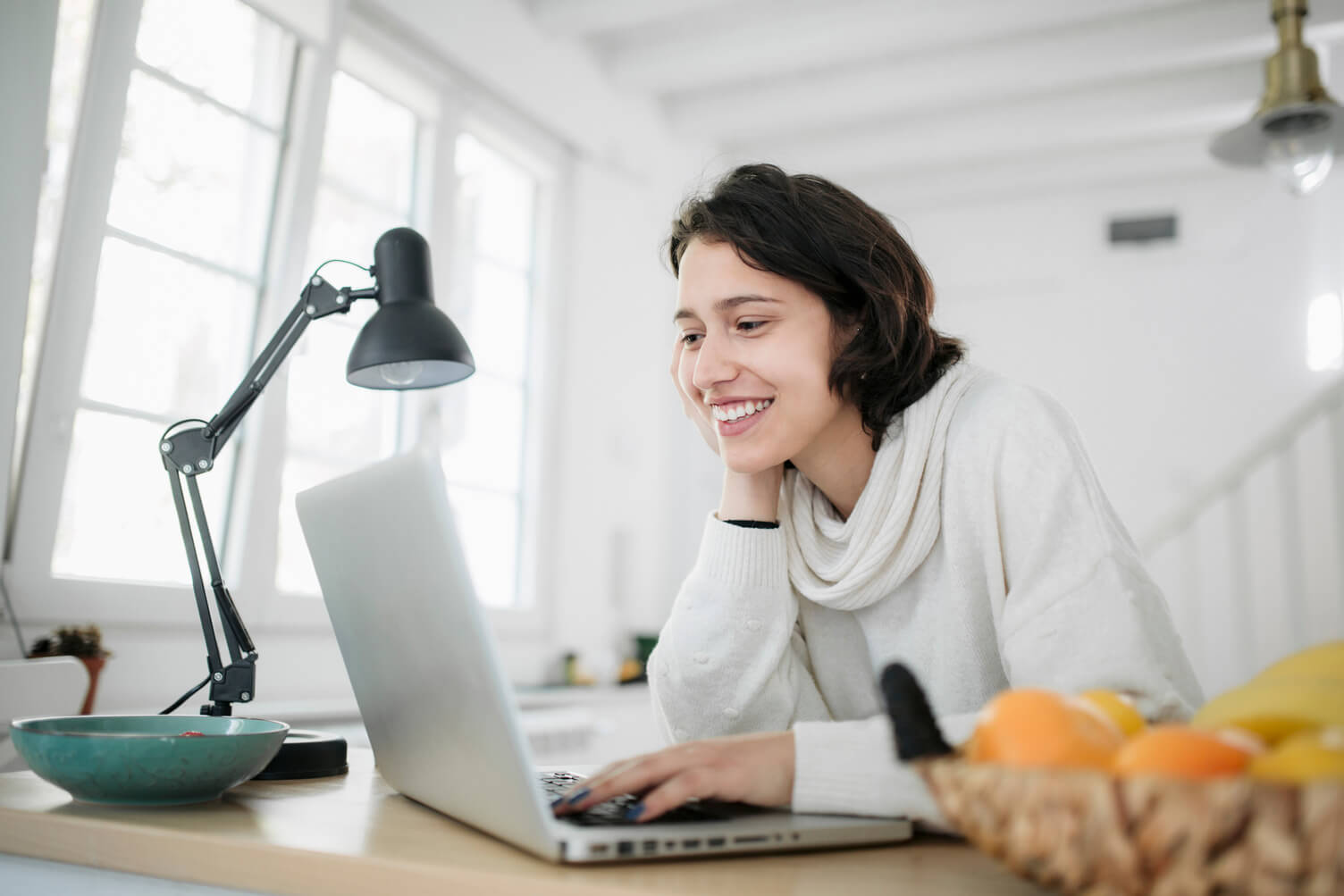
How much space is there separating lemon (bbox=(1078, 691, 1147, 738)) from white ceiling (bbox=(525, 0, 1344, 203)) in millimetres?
3252

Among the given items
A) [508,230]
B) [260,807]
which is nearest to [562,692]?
[508,230]

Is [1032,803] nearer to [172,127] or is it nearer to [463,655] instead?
[463,655]

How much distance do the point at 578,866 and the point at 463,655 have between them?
0.47ft

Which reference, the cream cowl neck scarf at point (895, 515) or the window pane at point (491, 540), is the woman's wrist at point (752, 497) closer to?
the cream cowl neck scarf at point (895, 515)

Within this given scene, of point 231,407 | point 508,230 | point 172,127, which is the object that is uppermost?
point 508,230

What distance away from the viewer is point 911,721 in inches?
19.1

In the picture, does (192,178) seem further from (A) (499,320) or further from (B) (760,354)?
(B) (760,354)

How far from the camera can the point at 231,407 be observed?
1.06 meters

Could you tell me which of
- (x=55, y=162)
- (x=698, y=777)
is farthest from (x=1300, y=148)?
(x=55, y=162)

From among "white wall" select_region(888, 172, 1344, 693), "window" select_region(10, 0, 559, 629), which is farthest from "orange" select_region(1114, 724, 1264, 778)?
"white wall" select_region(888, 172, 1344, 693)

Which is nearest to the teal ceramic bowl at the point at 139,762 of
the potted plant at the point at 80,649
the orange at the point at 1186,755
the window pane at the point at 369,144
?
the orange at the point at 1186,755

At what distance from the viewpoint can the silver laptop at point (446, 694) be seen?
59cm

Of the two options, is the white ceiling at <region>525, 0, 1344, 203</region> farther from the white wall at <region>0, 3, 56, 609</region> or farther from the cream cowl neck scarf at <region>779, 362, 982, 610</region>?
the cream cowl neck scarf at <region>779, 362, 982, 610</region>

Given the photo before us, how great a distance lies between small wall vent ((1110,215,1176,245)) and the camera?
4.55 meters
